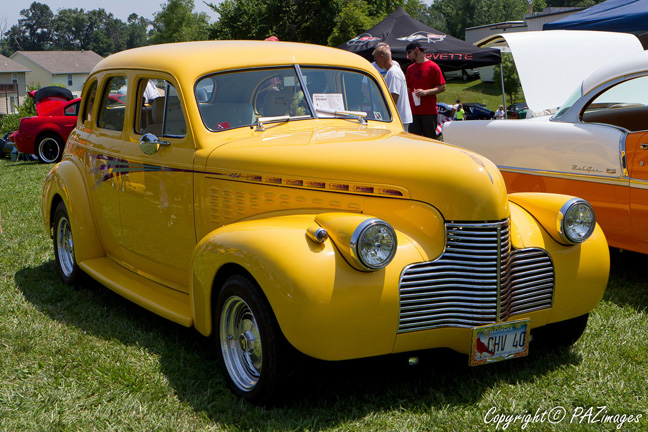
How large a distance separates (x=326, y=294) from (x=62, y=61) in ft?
279

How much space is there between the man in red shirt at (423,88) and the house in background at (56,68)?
7457 cm

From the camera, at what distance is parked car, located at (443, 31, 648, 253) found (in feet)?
16.2

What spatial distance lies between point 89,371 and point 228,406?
0.98 metres

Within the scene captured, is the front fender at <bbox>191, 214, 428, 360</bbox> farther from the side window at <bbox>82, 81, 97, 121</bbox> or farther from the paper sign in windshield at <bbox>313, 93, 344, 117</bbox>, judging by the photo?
the side window at <bbox>82, 81, 97, 121</bbox>

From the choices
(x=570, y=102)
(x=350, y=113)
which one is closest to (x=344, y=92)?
(x=350, y=113)

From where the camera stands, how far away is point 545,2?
121 meters

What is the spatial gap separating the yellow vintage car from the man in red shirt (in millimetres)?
3905

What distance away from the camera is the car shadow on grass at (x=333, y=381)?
3.31 m

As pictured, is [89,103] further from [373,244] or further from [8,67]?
[8,67]

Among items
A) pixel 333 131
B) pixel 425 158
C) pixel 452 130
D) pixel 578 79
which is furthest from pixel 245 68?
pixel 578 79

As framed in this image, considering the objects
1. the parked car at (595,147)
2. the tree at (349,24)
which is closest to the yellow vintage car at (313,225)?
the parked car at (595,147)

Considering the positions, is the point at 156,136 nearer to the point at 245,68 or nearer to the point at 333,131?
the point at 245,68

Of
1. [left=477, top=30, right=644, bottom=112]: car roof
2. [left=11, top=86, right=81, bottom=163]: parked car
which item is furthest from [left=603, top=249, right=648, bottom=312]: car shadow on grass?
[left=11, top=86, right=81, bottom=163]: parked car

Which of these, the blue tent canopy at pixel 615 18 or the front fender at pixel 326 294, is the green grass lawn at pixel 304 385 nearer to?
the front fender at pixel 326 294
